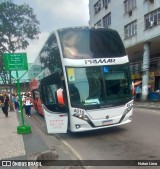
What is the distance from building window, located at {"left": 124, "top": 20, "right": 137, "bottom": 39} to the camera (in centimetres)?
2821

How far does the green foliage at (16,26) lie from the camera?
28102 mm

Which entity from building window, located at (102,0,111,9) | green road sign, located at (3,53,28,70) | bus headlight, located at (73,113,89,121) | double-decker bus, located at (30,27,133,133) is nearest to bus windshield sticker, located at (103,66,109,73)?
double-decker bus, located at (30,27,133,133)

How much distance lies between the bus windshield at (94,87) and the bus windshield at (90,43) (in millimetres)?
523

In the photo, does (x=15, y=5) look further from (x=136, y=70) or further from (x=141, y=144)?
(x=141, y=144)

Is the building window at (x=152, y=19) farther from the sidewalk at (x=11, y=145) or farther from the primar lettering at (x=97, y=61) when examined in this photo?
the sidewalk at (x=11, y=145)

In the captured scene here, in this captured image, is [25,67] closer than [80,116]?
No

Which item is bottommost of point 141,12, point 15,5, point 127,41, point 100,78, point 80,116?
point 80,116

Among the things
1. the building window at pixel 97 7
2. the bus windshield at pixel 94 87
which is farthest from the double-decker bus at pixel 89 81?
the building window at pixel 97 7

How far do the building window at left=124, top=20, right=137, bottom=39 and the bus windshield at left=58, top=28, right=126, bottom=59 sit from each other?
61.3 ft

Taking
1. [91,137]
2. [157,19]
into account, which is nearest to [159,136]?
[91,137]

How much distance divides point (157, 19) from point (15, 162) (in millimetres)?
21189

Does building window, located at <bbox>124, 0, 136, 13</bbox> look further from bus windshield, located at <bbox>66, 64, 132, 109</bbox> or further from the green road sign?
bus windshield, located at <bbox>66, 64, 132, 109</bbox>

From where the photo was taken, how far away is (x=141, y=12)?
87.9 ft

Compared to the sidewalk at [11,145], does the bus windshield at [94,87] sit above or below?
above
